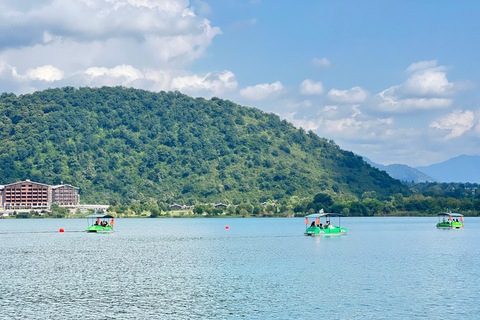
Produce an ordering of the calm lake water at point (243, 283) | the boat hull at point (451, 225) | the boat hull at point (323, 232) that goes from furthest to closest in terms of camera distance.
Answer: the boat hull at point (451, 225) < the boat hull at point (323, 232) < the calm lake water at point (243, 283)

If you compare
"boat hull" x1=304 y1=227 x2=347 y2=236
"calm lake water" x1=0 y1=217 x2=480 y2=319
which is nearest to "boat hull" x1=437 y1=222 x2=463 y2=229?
"boat hull" x1=304 y1=227 x2=347 y2=236

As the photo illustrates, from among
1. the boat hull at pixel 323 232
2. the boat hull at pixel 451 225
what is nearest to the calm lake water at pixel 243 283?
the boat hull at pixel 323 232

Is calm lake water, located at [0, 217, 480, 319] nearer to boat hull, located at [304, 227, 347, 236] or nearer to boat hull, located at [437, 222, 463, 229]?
boat hull, located at [304, 227, 347, 236]

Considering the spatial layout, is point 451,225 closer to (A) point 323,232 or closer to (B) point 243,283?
(A) point 323,232

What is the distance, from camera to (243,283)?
199 ft

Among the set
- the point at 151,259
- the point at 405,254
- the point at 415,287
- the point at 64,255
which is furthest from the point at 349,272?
the point at 64,255

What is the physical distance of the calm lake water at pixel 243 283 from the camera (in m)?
47.1

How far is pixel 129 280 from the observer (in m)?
63.7

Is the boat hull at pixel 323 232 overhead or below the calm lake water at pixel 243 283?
overhead

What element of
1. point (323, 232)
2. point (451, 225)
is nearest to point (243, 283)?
point (323, 232)

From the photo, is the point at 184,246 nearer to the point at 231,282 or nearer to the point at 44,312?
the point at 231,282

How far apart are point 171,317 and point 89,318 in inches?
241

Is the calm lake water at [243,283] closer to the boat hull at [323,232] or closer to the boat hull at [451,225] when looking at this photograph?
the boat hull at [323,232]

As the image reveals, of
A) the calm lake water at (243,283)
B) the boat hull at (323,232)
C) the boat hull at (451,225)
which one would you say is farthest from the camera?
the boat hull at (451,225)
